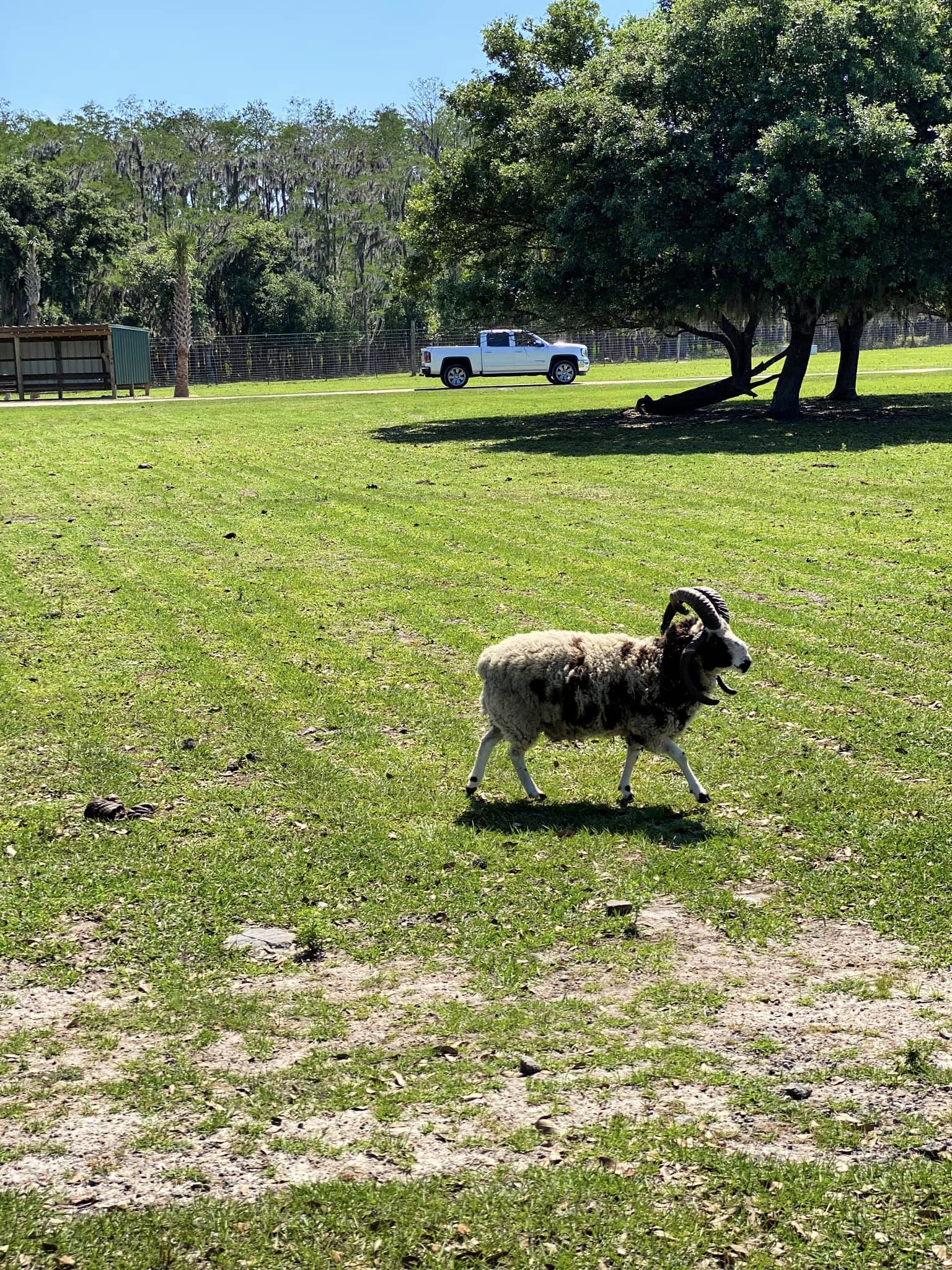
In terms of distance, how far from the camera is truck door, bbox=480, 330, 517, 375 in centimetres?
5259

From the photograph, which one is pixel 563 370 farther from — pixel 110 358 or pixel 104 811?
pixel 104 811

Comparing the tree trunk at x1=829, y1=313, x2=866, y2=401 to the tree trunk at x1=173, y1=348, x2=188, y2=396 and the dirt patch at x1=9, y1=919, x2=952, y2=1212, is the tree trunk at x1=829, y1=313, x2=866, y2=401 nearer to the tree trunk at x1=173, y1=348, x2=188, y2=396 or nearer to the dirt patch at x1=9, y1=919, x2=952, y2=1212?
the tree trunk at x1=173, y1=348, x2=188, y2=396

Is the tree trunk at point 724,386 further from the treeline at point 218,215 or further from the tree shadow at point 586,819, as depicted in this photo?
the treeline at point 218,215

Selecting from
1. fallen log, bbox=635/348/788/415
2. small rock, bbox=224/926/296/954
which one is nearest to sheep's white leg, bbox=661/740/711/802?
small rock, bbox=224/926/296/954

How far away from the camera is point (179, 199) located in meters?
98.1

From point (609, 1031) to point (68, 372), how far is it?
1861 inches

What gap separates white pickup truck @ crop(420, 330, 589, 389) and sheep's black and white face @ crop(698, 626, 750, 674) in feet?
148

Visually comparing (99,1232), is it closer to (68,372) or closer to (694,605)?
(694,605)

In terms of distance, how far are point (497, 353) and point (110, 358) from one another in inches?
590

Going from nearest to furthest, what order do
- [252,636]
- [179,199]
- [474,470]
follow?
[252,636] < [474,470] < [179,199]

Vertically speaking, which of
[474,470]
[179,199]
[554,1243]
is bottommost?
[554,1243]

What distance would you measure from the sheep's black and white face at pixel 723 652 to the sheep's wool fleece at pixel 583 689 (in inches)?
6.9

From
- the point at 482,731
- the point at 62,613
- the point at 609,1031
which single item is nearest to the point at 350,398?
the point at 62,613

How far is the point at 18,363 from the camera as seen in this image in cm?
4581
